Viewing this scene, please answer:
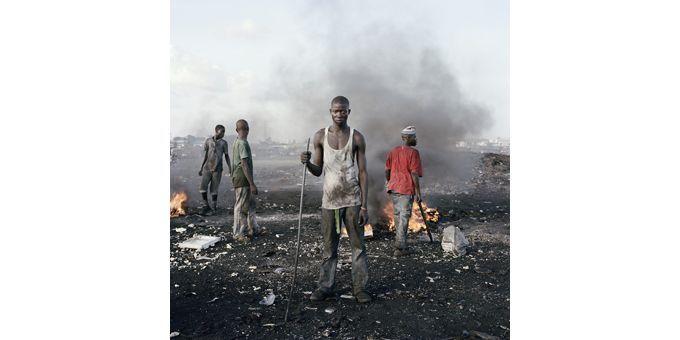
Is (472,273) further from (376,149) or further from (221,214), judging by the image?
(376,149)

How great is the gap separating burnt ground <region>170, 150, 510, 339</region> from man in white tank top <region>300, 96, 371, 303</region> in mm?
267

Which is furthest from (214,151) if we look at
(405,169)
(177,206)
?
(405,169)

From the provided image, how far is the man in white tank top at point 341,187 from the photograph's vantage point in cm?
421

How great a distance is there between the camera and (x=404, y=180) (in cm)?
636

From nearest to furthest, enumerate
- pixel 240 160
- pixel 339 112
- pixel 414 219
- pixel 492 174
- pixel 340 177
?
1. pixel 339 112
2. pixel 340 177
3. pixel 240 160
4. pixel 414 219
5. pixel 492 174

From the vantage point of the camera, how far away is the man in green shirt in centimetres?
677

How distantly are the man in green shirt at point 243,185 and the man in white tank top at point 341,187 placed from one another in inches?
104

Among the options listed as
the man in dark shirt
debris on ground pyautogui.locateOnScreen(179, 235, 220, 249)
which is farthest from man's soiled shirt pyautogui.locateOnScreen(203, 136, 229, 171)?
debris on ground pyautogui.locateOnScreen(179, 235, 220, 249)

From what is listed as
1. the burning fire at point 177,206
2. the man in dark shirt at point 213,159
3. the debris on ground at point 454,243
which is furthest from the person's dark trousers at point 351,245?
the burning fire at point 177,206

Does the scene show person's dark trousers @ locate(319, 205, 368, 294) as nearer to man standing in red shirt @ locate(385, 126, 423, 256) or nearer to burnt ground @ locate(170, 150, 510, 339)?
burnt ground @ locate(170, 150, 510, 339)

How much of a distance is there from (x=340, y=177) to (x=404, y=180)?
7.71ft

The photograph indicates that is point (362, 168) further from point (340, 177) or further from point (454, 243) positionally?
point (454, 243)

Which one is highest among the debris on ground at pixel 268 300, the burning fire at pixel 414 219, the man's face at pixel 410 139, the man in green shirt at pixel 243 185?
the man's face at pixel 410 139

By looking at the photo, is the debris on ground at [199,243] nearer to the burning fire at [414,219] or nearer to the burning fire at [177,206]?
the burning fire at [177,206]
